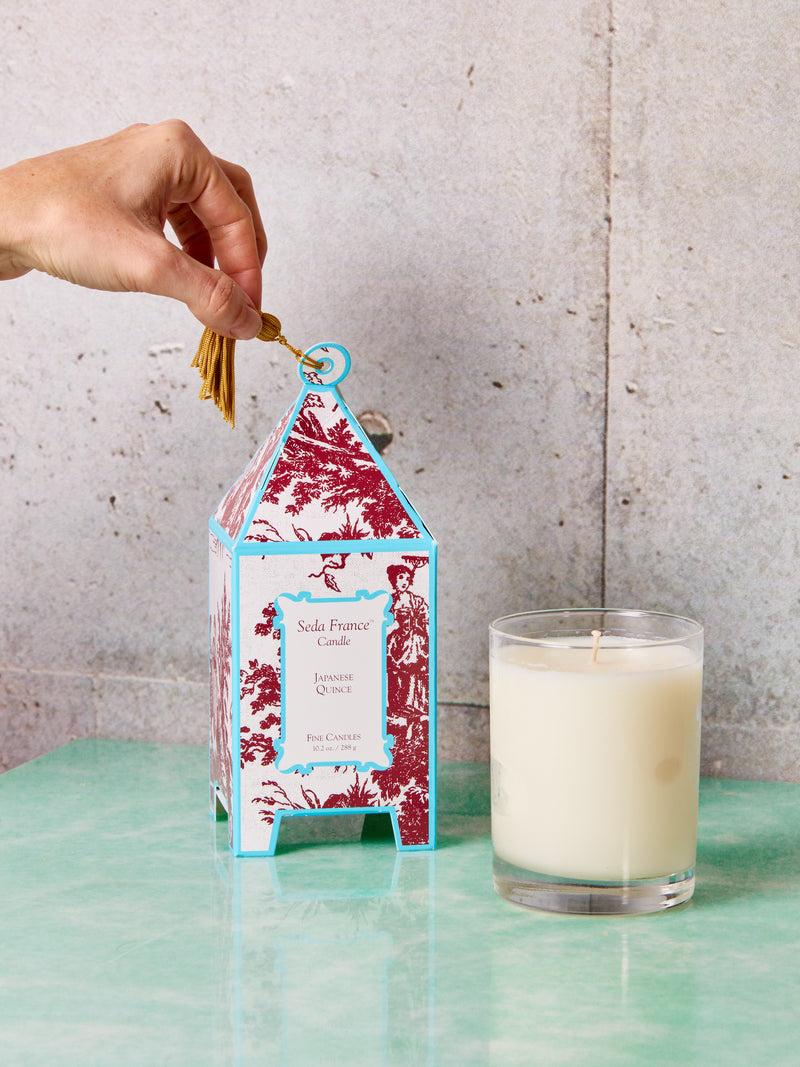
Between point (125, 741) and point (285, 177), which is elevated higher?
point (285, 177)

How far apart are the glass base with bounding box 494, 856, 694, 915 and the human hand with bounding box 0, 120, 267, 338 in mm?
514

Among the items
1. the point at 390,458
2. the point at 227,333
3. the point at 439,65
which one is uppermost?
the point at 439,65

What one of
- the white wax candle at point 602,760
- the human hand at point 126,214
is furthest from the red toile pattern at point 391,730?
the human hand at point 126,214

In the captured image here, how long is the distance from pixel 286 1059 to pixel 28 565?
2.76 feet

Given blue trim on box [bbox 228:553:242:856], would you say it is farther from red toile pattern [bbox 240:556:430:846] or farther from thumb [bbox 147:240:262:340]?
thumb [bbox 147:240:262:340]

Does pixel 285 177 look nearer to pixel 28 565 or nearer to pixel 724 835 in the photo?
pixel 28 565

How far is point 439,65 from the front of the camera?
3.87 ft

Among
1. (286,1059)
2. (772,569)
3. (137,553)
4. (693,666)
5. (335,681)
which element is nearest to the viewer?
(286,1059)

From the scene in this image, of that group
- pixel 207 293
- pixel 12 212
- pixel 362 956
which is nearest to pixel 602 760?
pixel 362 956

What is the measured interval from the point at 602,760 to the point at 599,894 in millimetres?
98

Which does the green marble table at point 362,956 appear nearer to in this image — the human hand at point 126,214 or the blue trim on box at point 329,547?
the blue trim on box at point 329,547

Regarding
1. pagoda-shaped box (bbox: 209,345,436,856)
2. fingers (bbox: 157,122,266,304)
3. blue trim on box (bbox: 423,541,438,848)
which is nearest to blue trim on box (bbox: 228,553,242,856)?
pagoda-shaped box (bbox: 209,345,436,856)

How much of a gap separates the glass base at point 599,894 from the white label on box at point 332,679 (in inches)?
7.2

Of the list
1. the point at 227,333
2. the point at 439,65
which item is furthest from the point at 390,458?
the point at 439,65
